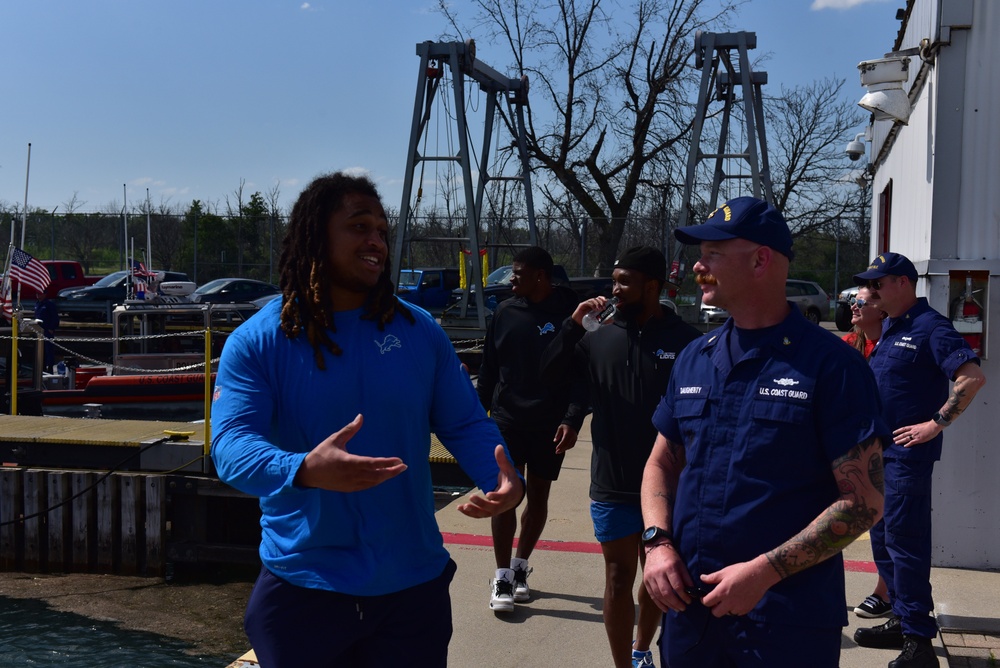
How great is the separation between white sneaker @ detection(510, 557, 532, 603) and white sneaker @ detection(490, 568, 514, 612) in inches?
6.4

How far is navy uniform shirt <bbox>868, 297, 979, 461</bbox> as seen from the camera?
4809 millimetres

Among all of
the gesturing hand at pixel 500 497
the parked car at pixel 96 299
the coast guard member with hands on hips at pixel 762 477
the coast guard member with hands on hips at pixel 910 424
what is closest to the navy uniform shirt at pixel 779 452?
the coast guard member with hands on hips at pixel 762 477

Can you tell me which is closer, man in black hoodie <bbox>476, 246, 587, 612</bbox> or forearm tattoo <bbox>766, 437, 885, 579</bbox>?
forearm tattoo <bbox>766, 437, 885, 579</bbox>

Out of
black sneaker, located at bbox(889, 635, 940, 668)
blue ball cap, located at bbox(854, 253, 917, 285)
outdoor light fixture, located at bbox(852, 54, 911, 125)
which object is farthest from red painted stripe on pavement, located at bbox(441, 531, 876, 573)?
outdoor light fixture, located at bbox(852, 54, 911, 125)

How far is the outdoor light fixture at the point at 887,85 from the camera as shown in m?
6.64

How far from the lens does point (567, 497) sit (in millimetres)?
8797

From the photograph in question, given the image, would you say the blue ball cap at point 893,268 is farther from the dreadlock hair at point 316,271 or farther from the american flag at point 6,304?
the american flag at point 6,304

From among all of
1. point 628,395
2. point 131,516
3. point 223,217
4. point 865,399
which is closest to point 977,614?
point 628,395

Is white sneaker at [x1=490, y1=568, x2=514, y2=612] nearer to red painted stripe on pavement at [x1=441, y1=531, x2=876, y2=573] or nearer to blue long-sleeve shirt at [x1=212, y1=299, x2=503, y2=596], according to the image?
red painted stripe on pavement at [x1=441, y1=531, x2=876, y2=573]

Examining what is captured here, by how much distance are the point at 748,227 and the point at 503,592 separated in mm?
3416

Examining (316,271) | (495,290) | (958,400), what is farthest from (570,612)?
(495,290)

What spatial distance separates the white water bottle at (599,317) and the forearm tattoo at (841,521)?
89.3 inches

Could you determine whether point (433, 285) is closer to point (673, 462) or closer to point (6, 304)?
point (6, 304)

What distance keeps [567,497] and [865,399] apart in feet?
21.0
